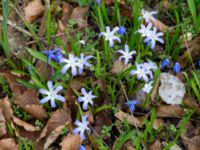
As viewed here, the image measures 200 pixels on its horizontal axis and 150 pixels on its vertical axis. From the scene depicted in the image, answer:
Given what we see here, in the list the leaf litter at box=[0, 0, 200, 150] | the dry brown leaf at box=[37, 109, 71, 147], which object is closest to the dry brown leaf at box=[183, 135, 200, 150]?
the leaf litter at box=[0, 0, 200, 150]

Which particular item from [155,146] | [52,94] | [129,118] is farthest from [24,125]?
[155,146]

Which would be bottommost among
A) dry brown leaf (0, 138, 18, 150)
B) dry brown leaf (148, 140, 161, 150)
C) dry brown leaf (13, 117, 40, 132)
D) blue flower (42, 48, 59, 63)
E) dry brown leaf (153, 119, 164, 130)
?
dry brown leaf (148, 140, 161, 150)

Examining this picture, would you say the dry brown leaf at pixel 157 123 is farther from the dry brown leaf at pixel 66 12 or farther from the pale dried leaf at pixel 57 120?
the dry brown leaf at pixel 66 12

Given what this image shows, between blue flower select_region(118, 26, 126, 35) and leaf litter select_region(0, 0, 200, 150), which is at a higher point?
blue flower select_region(118, 26, 126, 35)

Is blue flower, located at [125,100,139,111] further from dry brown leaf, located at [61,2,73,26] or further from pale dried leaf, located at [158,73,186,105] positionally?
dry brown leaf, located at [61,2,73,26]

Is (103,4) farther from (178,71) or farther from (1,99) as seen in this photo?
(1,99)

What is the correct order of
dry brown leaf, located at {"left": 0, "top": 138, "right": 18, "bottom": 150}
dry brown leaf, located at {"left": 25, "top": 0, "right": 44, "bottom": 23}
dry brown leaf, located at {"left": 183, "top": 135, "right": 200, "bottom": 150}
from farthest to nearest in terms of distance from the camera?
1. dry brown leaf, located at {"left": 25, "top": 0, "right": 44, "bottom": 23}
2. dry brown leaf, located at {"left": 183, "top": 135, "right": 200, "bottom": 150}
3. dry brown leaf, located at {"left": 0, "top": 138, "right": 18, "bottom": 150}

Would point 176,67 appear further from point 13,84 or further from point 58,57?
point 13,84

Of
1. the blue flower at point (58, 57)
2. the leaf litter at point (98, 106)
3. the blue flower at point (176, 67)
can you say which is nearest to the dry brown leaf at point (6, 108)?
the leaf litter at point (98, 106)
